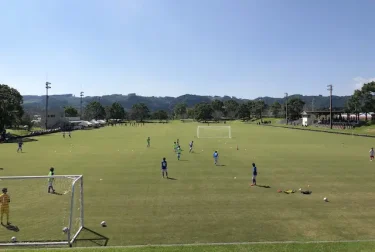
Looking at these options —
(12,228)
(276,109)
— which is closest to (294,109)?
(276,109)

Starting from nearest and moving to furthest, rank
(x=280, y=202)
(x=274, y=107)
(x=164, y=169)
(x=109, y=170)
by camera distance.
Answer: (x=280, y=202), (x=164, y=169), (x=109, y=170), (x=274, y=107)

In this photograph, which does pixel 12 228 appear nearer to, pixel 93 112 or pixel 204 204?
pixel 204 204

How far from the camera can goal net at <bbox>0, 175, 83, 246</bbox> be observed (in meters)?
12.2

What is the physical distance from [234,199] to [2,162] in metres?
25.3

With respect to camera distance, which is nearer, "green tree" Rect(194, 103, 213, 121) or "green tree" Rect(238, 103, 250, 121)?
"green tree" Rect(194, 103, 213, 121)

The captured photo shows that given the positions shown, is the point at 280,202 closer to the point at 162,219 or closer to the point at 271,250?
the point at 162,219

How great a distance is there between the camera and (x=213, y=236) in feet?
40.8

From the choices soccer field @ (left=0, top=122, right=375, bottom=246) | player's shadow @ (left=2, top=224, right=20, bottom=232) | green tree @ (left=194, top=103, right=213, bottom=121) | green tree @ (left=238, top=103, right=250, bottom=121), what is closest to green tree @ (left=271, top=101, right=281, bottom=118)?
green tree @ (left=238, top=103, right=250, bottom=121)

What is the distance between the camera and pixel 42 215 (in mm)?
14938

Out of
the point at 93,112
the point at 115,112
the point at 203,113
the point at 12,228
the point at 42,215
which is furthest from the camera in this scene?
the point at 115,112

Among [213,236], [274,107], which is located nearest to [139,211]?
[213,236]

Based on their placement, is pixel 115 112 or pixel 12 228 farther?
pixel 115 112

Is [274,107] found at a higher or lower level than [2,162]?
higher

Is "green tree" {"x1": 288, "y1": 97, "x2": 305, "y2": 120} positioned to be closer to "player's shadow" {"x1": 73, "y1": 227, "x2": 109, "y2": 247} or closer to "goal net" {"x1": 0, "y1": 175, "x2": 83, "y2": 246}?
"goal net" {"x1": 0, "y1": 175, "x2": 83, "y2": 246}
